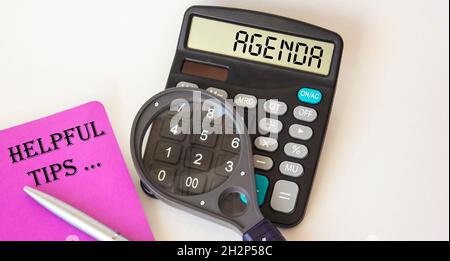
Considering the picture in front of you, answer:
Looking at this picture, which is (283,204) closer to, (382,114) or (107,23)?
(382,114)

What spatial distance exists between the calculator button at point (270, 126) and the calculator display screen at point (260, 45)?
0.06 m

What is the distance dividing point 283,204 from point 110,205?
5.9 inches

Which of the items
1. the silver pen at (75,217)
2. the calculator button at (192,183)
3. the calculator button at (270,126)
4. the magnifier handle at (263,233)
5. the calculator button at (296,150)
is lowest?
the magnifier handle at (263,233)

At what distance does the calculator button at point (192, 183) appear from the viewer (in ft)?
1.64

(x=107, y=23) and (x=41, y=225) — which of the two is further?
(x=107, y=23)

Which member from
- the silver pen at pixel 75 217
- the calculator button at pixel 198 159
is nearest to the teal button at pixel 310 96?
→ the calculator button at pixel 198 159

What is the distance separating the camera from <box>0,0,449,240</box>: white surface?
0.52 m

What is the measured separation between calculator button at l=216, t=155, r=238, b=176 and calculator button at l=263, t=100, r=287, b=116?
0.21 feet

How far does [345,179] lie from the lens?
54 centimetres

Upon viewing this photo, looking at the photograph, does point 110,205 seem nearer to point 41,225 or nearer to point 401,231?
point 41,225

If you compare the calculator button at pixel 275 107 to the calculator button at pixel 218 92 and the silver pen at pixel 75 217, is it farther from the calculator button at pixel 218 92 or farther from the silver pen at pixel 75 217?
the silver pen at pixel 75 217

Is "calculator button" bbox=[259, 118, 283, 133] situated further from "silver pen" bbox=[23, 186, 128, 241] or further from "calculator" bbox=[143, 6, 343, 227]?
"silver pen" bbox=[23, 186, 128, 241]

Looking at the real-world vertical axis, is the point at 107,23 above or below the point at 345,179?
above
